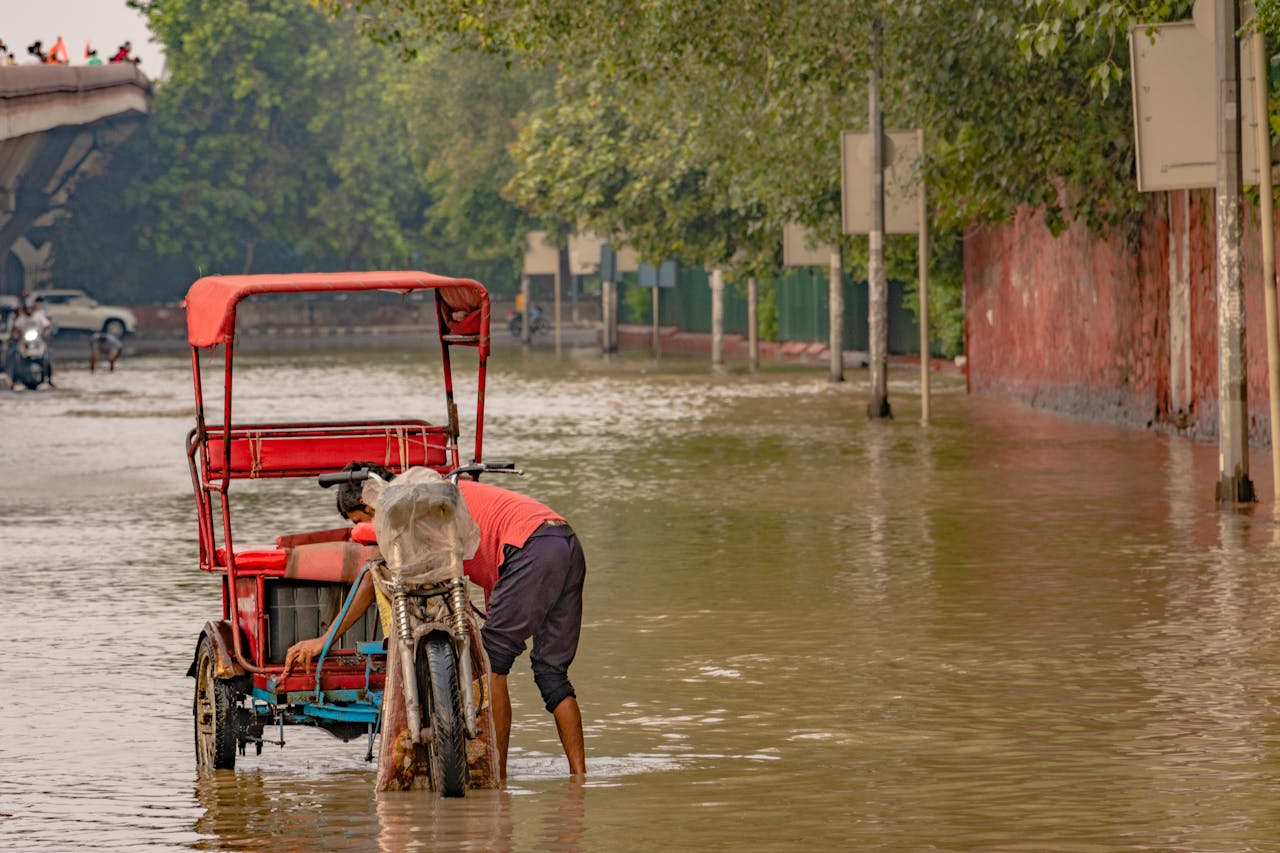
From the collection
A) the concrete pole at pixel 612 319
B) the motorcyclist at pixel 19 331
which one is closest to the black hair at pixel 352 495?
the motorcyclist at pixel 19 331

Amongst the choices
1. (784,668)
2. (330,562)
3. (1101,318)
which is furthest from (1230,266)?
(1101,318)

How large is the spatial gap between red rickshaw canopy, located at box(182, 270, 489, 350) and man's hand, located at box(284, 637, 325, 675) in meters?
1.28

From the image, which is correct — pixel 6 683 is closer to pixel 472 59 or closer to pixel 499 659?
pixel 499 659

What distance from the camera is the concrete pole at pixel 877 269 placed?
28.6 m

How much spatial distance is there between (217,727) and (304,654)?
15.2 inches

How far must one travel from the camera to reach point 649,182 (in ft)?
152

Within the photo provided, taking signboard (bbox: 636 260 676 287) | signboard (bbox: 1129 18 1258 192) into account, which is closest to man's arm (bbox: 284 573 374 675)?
signboard (bbox: 1129 18 1258 192)

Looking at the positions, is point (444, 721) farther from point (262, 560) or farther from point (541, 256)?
point (541, 256)

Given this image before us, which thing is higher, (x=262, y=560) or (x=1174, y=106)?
(x=1174, y=106)

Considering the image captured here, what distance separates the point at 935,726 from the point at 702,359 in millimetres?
44233

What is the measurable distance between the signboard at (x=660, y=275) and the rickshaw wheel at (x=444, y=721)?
45332 millimetres

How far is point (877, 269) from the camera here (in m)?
29.9

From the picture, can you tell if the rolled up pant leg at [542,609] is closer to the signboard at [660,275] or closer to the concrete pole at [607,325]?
the signboard at [660,275]

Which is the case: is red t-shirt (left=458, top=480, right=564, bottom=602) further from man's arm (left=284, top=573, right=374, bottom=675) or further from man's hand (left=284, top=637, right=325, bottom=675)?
man's hand (left=284, top=637, right=325, bottom=675)
